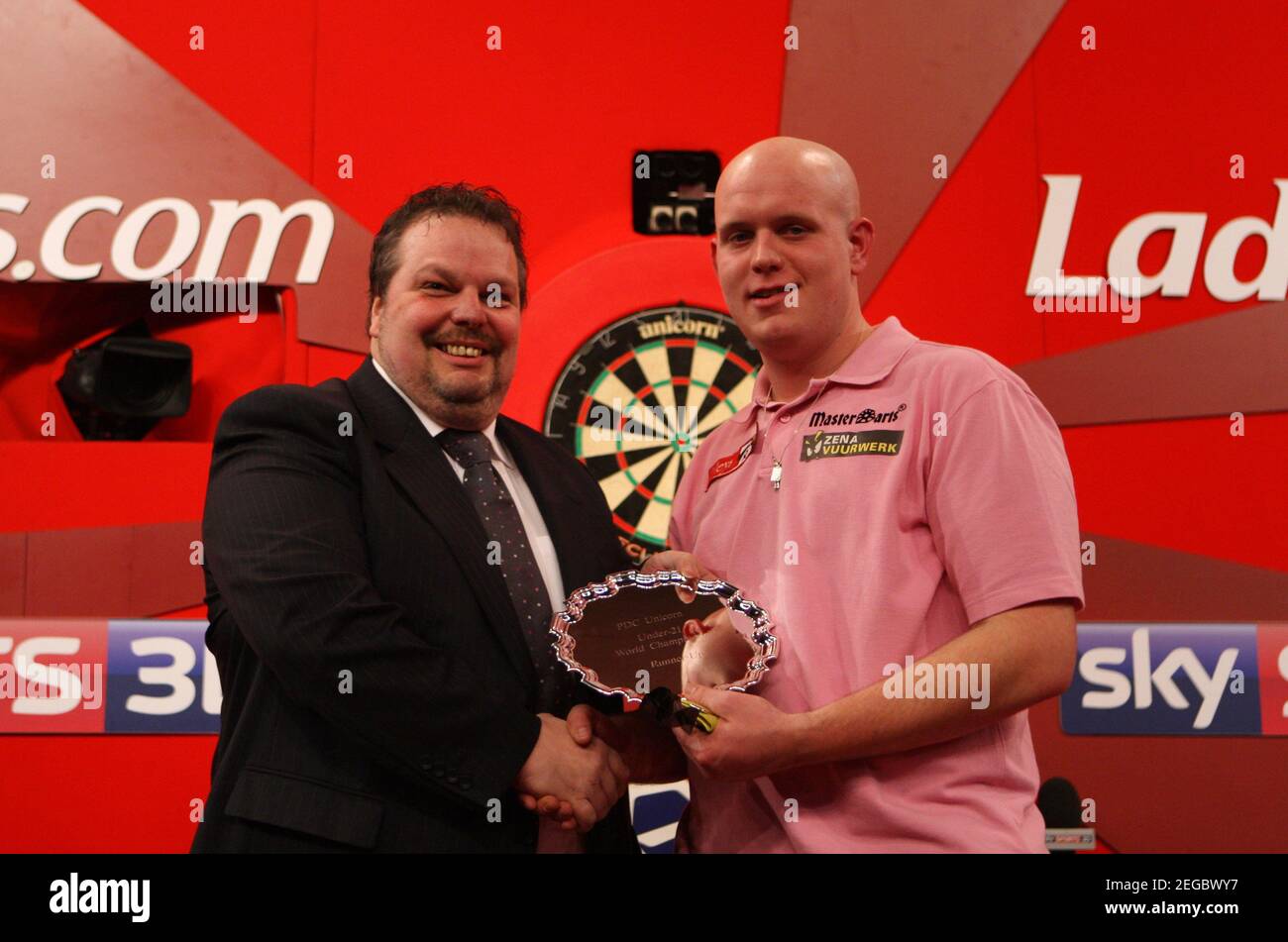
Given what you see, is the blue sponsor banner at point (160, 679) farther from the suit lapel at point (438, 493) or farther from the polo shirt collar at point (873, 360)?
the polo shirt collar at point (873, 360)

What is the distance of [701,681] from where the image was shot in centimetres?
184

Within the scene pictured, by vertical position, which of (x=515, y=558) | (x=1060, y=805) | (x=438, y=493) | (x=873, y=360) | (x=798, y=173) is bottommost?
(x=1060, y=805)

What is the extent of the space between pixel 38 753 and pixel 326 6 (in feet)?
7.98

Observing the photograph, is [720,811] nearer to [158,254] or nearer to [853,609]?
[853,609]

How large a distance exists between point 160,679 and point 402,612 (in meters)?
1.77

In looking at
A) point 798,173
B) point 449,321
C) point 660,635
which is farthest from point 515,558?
point 798,173

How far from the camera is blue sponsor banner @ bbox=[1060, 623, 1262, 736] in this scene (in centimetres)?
319

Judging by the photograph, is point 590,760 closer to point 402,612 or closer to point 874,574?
point 402,612

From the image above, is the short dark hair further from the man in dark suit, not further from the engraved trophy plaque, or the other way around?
the engraved trophy plaque

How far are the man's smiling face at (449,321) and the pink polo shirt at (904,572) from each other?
634 millimetres

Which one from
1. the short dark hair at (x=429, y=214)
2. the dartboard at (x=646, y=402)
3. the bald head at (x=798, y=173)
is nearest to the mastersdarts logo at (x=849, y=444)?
the bald head at (x=798, y=173)

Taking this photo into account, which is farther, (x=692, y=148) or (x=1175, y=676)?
(x=692, y=148)

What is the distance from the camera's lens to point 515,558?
6.59 ft

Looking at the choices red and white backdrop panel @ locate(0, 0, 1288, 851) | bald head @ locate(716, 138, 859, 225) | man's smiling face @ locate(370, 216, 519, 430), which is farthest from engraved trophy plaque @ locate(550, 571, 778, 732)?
red and white backdrop panel @ locate(0, 0, 1288, 851)
